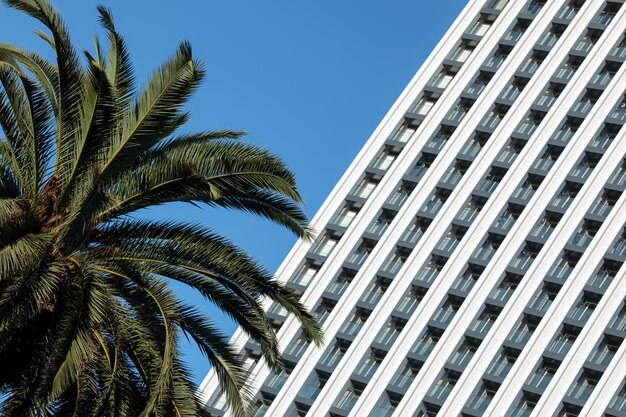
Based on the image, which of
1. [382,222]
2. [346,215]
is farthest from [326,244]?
[382,222]

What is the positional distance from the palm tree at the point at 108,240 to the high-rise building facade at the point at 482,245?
154 ft

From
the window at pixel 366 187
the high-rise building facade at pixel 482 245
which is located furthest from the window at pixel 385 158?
the window at pixel 366 187

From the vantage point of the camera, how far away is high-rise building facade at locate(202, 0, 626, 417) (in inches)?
2899

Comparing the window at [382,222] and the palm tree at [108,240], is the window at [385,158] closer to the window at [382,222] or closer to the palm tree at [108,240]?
the window at [382,222]

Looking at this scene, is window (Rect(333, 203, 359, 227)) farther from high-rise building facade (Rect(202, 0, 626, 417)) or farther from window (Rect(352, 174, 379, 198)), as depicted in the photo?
window (Rect(352, 174, 379, 198))

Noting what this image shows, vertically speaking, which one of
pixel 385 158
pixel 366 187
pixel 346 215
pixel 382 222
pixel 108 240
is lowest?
pixel 108 240

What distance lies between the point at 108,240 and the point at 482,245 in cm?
5378

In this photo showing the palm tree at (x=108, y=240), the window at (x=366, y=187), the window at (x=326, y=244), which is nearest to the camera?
the palm tree at (x=108, y=240)

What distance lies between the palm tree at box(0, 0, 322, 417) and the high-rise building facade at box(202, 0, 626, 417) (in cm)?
4679

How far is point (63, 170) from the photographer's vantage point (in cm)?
2592

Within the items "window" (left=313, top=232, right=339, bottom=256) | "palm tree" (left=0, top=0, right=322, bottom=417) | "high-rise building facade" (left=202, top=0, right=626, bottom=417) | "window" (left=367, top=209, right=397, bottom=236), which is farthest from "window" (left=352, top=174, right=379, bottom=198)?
"palm tree" (left=0, top=0, right=322, bottom=417)

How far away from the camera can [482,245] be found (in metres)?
78.4

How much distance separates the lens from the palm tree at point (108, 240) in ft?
81.9

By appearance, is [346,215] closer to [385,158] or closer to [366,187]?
[366,187]
